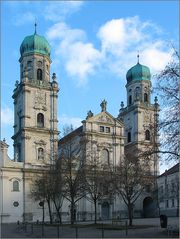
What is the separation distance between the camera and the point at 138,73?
105 metres

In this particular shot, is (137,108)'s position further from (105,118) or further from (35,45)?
(35,45)

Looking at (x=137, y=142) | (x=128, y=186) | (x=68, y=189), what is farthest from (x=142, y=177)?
(x=137, y=142)

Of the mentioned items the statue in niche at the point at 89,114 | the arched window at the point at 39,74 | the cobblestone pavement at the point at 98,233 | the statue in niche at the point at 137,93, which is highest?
the arched window at the point at 39,74

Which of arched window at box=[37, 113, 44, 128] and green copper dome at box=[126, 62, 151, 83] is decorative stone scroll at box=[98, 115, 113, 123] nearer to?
arched window at box=[37, 113, 44, 128]

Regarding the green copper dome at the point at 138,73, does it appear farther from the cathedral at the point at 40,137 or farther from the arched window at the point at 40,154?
the arched window at the point at 40,154

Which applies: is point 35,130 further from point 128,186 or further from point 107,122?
point 128,186

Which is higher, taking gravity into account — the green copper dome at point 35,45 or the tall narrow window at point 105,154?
the green copper dome at point 35,45

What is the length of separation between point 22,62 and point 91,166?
36.4 metres

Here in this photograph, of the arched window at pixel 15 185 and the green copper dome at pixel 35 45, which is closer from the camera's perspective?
the arched window at pixel 15 185

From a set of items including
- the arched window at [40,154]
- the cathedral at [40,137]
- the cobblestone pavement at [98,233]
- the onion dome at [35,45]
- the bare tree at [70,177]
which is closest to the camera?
the cobblestone pavement at [98,233]

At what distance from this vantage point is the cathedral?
8250 cm

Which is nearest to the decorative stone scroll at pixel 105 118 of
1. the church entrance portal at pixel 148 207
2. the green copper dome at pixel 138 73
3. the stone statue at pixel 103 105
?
the stone statue at pixel 103 105

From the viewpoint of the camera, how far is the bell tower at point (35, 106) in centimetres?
8519

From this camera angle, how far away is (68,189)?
59.1 metres
